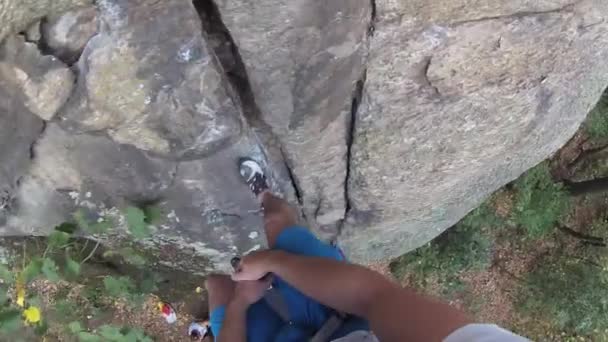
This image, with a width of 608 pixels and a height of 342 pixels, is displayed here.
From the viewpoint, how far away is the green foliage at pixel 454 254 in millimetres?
3996

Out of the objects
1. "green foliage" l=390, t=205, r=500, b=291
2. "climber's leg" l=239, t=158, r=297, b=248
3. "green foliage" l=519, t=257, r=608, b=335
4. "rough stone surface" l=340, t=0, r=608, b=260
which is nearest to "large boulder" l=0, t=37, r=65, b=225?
"climber's leg" l=239, t=158, r=297, b=248

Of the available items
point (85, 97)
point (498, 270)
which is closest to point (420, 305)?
point (85, 97)

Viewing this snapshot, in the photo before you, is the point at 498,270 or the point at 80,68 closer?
the point at 80,68

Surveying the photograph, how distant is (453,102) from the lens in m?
2.25

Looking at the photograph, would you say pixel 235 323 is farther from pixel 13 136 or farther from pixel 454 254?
pixel 454 254

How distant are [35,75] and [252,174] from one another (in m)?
0.88

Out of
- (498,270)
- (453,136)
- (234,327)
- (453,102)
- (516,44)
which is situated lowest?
(498,270)

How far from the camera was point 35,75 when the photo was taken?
1.75 m

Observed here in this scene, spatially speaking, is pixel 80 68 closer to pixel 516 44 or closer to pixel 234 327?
pixel 234 327

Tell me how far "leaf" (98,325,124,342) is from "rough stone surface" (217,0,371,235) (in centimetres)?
88

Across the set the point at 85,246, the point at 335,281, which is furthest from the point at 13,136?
the point at 335,281

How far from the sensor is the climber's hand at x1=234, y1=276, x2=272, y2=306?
83.7 inches

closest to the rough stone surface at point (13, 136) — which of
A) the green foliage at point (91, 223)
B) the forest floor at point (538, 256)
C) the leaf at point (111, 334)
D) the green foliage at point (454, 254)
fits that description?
the green foliage at point (91, 223)

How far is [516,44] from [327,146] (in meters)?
0.76
